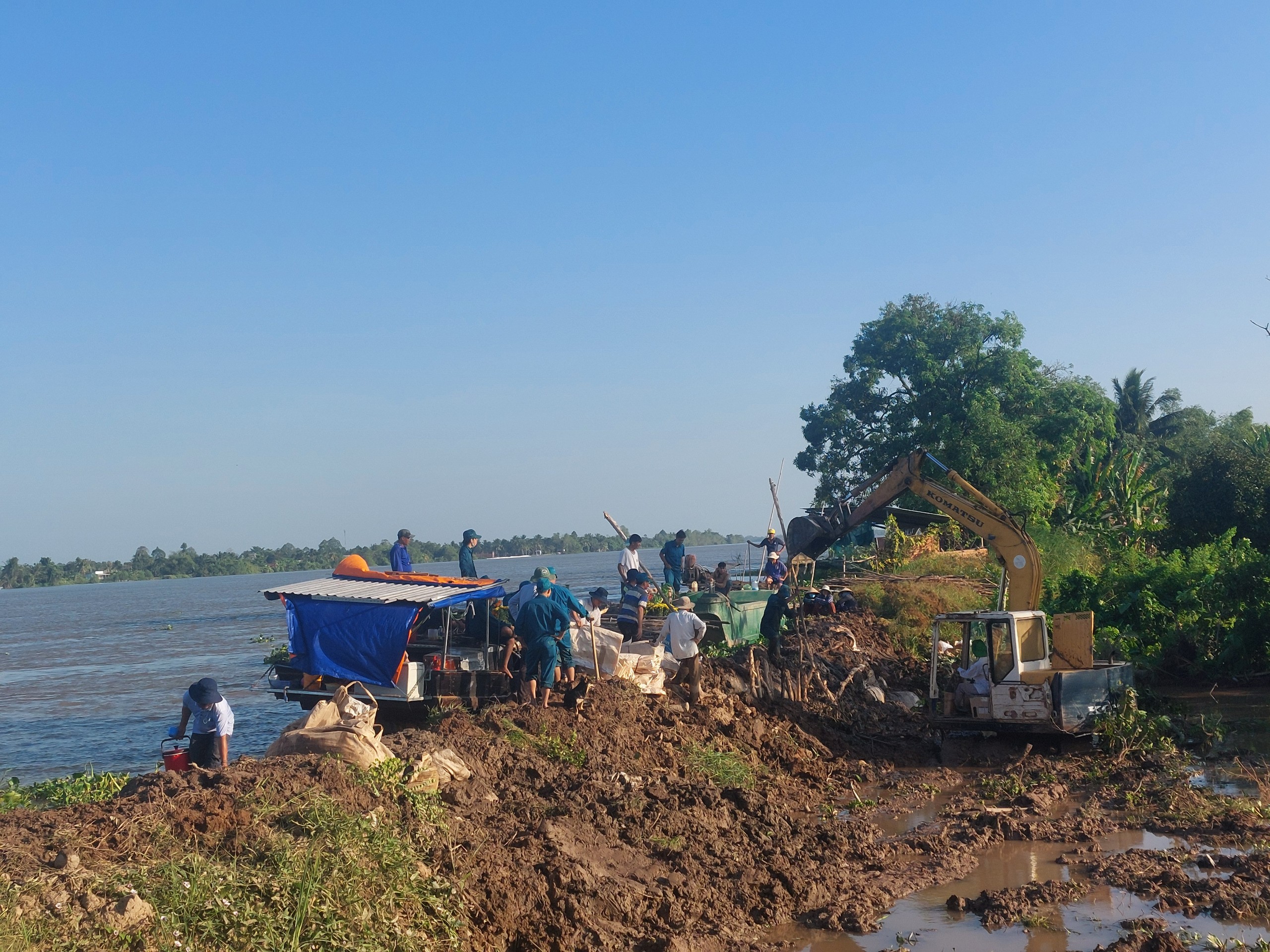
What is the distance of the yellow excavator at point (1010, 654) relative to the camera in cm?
1339

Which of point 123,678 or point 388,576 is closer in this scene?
point 388,576

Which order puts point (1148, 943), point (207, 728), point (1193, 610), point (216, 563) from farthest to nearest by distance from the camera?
point (216, 563)
point (1193, 610)
point (207, 728)
point (1148, 943)

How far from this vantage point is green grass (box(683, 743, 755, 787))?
11.6 metres

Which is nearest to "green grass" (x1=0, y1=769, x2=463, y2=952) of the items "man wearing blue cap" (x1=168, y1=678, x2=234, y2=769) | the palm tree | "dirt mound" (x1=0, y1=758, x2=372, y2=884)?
"dirt mound" (x1=0, y1=758, x2=372, y2=884)

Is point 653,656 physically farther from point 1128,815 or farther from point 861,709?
point 1128,815

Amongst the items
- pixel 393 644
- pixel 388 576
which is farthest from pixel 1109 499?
pixel 393 644

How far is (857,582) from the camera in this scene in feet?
77.9

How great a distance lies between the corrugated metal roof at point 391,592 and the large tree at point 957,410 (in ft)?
68.8

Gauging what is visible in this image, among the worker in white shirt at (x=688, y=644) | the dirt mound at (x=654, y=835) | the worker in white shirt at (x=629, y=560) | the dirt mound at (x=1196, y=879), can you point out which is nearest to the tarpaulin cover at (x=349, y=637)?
the dirt mound at (x=654, y=835)

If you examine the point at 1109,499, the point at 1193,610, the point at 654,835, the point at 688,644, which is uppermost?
the point at 1109,499

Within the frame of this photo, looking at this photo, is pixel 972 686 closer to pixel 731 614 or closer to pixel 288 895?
pixel 731 614

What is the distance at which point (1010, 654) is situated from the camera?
1371cm

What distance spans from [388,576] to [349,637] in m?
1.50

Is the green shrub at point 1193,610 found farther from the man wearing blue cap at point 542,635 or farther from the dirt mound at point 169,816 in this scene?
the dirt mound at point 169,816
